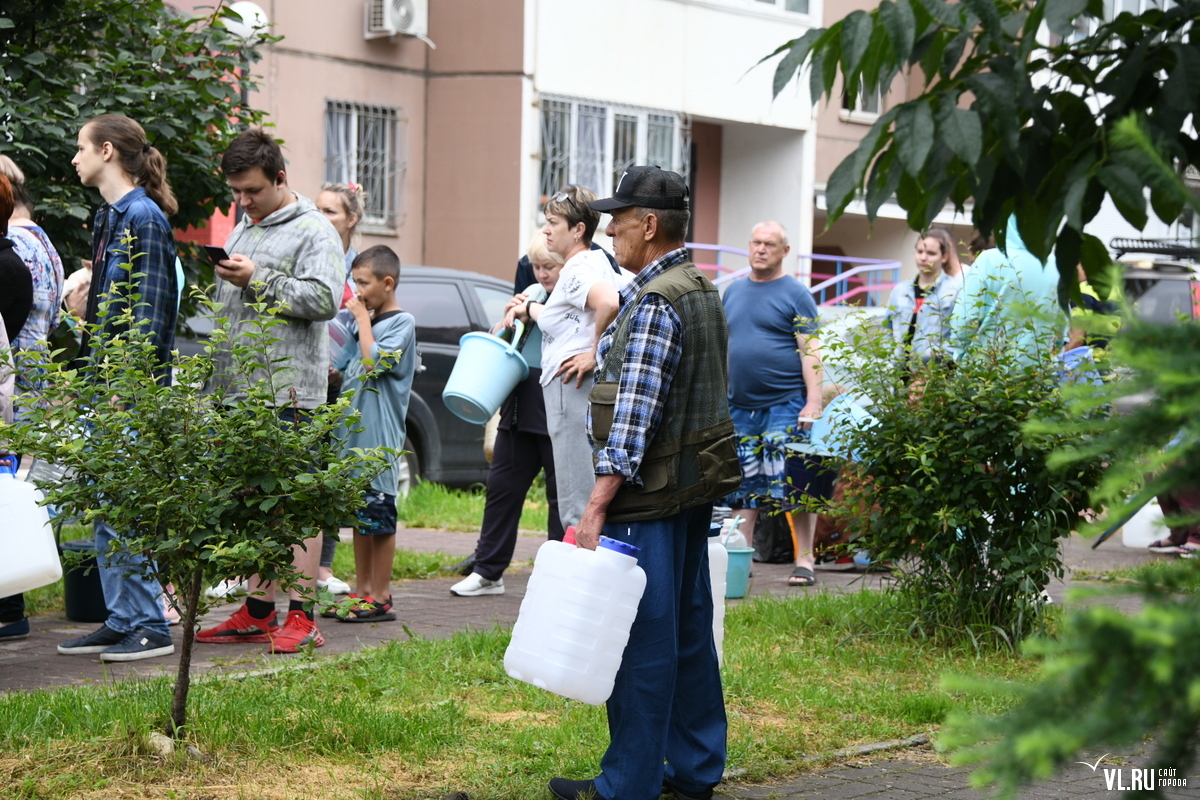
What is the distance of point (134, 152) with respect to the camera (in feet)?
20.0

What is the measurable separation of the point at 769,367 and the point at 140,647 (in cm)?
419

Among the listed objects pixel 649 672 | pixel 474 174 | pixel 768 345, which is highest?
pixel 474 174

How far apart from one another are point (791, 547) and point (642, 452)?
6041 millimetres

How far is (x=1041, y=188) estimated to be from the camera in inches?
99.0

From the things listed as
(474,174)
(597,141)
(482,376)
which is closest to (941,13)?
(482,376)

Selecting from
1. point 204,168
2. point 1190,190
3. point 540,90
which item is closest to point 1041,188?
point 1190,190

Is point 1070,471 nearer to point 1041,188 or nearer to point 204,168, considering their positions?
point 1041,188

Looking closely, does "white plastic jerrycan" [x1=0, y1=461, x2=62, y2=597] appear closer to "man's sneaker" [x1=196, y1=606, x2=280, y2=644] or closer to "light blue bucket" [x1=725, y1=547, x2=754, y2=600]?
"man's sneaker" [x1=196, y1=606, x2=280, y2=644]

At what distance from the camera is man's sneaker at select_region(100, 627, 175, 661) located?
5.91 metres

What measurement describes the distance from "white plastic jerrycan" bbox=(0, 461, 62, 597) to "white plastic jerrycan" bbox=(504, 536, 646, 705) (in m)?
2.19

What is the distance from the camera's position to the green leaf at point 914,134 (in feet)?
7.39

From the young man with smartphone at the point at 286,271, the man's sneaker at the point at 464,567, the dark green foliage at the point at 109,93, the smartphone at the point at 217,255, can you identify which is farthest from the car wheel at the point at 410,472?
the smartphone at the point at 217,255

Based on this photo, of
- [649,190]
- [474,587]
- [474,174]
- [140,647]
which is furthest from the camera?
[474,174]

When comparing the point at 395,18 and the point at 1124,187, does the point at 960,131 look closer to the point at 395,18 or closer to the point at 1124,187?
the point at 1124,187
